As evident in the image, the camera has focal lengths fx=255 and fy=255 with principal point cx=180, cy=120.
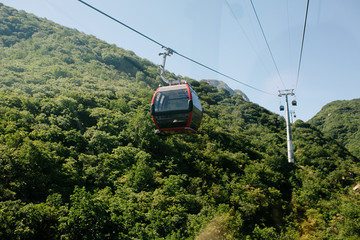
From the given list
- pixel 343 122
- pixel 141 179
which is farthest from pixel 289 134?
pixel 343 122

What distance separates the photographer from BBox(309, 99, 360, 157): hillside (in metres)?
78.0

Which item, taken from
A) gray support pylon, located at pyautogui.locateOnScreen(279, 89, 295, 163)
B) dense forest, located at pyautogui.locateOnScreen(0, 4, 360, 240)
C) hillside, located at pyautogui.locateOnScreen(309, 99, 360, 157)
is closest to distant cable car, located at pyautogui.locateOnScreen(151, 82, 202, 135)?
dense forest, located at pyautogui.locateOnScreen(0, 4, 360, 240)

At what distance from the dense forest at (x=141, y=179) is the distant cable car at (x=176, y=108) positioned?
10.2 metres

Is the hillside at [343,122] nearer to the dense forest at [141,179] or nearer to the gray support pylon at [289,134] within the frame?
the dense forest at [141,179]

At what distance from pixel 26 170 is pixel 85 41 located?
340ft

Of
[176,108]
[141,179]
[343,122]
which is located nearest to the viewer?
[176,108]

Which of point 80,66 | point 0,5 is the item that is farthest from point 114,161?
point 0,5

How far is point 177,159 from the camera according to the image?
3603cm

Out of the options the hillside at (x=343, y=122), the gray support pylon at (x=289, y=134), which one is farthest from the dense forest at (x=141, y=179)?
the hillside at (x=343, y=122)

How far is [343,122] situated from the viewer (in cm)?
8725

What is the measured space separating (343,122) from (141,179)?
84221 millimetres

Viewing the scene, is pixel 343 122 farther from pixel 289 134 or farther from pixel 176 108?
pixel 176 108

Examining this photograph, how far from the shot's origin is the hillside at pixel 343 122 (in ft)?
Answer: 256

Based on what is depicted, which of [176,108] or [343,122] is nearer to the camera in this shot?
[176,108]
